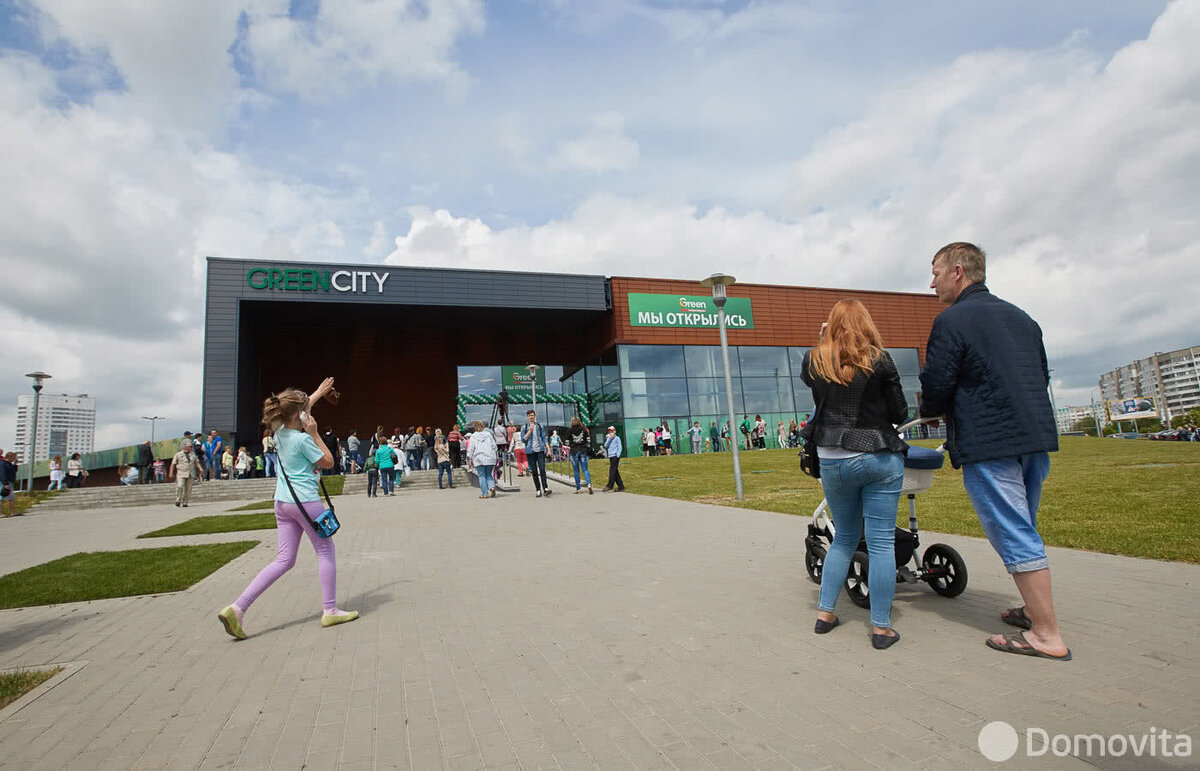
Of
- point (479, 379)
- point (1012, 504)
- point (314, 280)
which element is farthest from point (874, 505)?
point (479, 379)

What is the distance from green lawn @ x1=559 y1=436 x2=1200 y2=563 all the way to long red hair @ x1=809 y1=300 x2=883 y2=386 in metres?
3.62

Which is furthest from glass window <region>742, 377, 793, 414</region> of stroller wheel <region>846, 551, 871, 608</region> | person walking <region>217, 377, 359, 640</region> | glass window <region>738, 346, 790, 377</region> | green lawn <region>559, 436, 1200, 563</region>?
person walking <region>217, 377, 359, 640</region>

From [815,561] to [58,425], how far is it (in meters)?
213

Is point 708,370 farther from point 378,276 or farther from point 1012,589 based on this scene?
point 1012,589

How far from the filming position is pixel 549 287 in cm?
3234


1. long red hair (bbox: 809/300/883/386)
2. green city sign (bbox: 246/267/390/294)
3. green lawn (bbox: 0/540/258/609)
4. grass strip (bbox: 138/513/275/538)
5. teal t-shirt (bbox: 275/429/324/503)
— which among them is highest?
green city sign (bbox: 246/267/390/294)

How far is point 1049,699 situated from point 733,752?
55.2 inches

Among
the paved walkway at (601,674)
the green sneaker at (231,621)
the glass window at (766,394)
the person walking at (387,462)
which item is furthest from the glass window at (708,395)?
the green sneaker at (231,621)

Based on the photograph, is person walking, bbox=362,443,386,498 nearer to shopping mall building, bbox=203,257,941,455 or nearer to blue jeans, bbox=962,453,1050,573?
shopping mall building, bbox=203,257,941,455

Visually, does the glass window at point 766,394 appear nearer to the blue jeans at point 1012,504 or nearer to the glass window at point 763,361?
the glass window at point 763,361

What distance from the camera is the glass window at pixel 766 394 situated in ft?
112

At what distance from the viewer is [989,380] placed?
314 centimetres

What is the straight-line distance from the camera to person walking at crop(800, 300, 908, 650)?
3.31 m

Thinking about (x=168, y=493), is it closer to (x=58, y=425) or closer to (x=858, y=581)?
(x=858, y=581)
